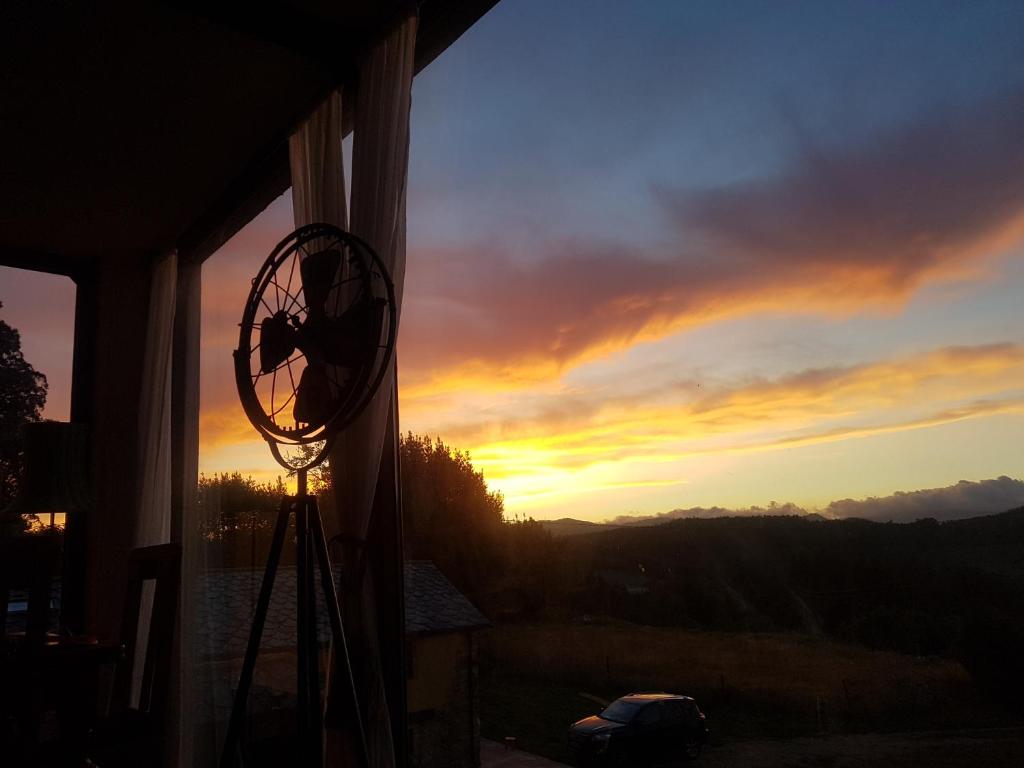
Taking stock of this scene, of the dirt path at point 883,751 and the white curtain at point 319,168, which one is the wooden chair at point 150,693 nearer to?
the white curtain at point 319,168

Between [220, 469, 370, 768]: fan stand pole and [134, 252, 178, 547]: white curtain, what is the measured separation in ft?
8.21

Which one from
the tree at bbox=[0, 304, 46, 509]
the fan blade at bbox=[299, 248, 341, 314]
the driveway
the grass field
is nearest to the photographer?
the grass field

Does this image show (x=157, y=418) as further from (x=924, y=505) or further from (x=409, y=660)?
(x=924, y=505)

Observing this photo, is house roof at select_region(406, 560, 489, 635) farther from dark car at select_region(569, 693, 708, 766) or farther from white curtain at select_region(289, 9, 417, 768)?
dark car at select_region(569, 693, 708, 766)

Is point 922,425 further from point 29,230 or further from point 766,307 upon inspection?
point 29,230

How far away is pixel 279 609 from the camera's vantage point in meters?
3.00

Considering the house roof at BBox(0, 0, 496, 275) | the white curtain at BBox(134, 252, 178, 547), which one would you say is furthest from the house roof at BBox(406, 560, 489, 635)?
the white curtain at BBox(134, 252, 178, 547)

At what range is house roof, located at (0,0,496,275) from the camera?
245 centimetres

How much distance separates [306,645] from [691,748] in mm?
965

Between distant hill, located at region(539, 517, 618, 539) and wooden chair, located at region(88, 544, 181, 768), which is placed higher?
distant hill, located at region(539, 517, 618, 539)

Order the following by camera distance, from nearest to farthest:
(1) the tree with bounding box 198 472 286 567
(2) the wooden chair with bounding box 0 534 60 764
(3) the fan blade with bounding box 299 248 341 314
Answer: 1. (3) the fan blade with bounding box 299 248 341 314
2. (2) the wooden chair with bounding box 0 534 60 764
3. (1) the tree with bounding box 198 472 286 567

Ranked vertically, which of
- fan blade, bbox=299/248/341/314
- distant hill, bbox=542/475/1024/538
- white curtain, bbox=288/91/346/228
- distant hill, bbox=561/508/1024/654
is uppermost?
white curtain, bbox=288/91/346/228

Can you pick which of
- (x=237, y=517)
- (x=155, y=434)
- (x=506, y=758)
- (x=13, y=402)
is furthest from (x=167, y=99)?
(x=506, y=758)

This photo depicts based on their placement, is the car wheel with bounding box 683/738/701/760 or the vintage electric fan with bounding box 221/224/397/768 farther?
the vintage electric fan with bounding box 221/224/397/768
